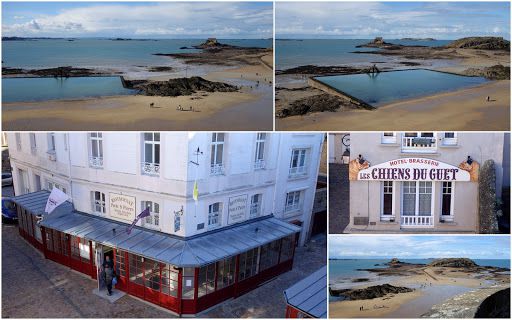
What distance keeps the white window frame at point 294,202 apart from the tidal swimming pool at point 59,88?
4.48 metres

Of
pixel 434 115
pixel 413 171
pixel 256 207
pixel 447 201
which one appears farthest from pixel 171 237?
pixel 434 115

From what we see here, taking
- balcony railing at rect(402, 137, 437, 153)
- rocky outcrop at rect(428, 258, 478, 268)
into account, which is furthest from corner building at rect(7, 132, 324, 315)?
rocky outcrop at rect(428, 258, 478, 268)

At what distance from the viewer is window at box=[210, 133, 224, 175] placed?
821 cm

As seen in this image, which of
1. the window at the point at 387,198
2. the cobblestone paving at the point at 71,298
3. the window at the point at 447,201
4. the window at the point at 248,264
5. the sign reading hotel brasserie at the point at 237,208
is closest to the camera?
the window at the point at 447,201

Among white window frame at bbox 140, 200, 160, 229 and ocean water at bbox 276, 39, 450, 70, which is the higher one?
ocean water at bbox 276, 39, 450, 70

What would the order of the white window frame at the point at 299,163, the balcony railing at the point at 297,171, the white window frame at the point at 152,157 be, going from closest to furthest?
the white window frame at the point at 152,157, the white window frame at the point at 299,163, the balcony railing at the point at 297,171

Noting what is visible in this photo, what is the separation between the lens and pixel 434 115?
666cm

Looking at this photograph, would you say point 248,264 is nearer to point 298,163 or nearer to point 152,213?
point 152,213

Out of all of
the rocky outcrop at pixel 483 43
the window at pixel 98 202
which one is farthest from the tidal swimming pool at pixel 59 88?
the rocky outcrop at pixel 483 43

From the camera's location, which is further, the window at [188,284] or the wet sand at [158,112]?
the window at [188,284]

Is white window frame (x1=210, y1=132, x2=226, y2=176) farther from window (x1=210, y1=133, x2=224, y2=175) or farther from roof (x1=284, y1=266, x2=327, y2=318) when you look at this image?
roof (x1=284, y1=266, x2=327, y2=318)

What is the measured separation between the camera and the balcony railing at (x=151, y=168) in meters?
8.28

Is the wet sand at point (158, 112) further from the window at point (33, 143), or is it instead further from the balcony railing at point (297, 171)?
the window at point (33, 143)

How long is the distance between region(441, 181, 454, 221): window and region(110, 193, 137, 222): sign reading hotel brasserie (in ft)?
16.9
